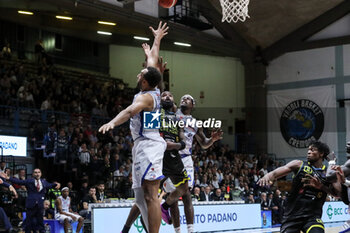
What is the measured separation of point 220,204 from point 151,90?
321 inches

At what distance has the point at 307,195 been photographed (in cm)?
702

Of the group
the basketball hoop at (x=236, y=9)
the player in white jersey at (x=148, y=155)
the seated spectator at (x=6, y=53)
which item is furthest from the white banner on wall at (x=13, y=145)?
the player in white jersey at (x=148, y=155)

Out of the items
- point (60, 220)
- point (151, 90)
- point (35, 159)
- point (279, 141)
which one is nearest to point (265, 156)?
point (279, 141)

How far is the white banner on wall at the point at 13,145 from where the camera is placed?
58.2ft

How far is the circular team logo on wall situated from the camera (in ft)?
98.6

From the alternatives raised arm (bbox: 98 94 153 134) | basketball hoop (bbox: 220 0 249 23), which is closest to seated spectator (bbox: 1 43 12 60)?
basketball hoop (bbox: 220 0 249 23)

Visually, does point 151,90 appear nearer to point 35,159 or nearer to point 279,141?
point 35,159

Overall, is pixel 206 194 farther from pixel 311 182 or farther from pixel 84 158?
pixel 311 182

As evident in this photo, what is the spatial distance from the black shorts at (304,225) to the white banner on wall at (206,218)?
5.00m

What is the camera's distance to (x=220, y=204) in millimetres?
14328

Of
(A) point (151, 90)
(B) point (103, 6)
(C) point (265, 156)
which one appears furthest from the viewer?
(C) point (265, 156)

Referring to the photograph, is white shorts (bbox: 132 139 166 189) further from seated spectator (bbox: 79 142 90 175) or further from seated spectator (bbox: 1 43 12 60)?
seated spectator (bbox: 1 43 12 60)

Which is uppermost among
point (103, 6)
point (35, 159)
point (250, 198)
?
point (103, 6)

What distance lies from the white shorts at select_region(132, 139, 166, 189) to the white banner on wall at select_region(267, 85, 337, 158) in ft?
79.7
